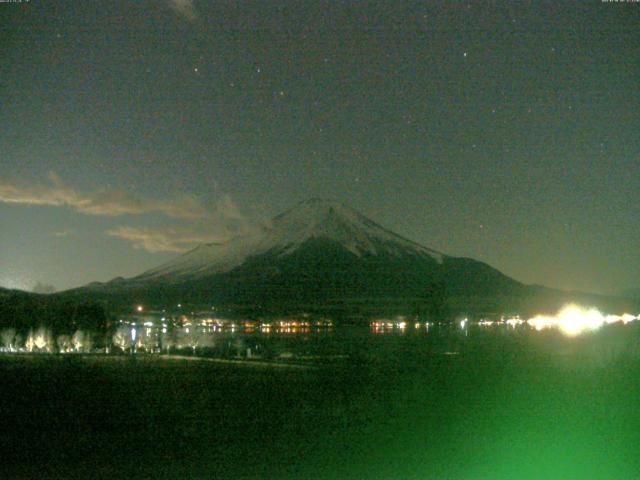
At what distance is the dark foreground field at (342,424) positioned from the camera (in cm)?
1049

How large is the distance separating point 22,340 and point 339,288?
55.3 m

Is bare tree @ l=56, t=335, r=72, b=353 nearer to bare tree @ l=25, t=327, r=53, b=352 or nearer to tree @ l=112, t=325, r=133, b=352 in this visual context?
bare tree @ l=25, t=327, r=53, b=352

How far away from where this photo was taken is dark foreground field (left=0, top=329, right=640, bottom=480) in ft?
34.4

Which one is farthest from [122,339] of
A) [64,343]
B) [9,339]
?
[9,339]

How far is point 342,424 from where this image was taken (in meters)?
13.9

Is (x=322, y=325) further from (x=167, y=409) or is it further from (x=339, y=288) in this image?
(x=167, y=409)

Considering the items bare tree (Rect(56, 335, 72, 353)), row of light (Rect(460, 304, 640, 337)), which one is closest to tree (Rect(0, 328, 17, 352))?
bare tree (Rect(56, 335, 72, 353))

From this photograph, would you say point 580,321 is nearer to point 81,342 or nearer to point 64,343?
point 81,342

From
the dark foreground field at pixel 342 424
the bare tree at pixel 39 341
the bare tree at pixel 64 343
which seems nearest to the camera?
the dark foreground field at pixel 342 424

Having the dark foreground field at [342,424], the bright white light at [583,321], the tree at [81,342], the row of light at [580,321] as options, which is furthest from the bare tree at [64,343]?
the bright white light at [583,321]

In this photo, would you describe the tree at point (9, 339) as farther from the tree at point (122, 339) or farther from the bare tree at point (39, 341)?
the tree at point (122, 339)

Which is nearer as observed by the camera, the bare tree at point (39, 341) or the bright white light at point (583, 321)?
the bright white light at point (583, 321)

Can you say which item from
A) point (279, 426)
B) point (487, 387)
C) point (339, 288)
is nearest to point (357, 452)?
point (279, 426)

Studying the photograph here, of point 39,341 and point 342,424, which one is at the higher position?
point 39,341
